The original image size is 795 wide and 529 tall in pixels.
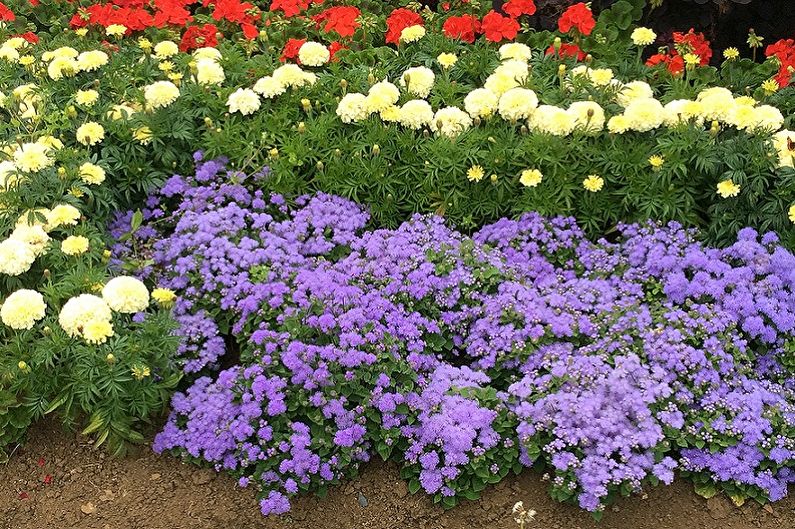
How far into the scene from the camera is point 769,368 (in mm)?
3648

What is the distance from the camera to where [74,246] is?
3721 mm

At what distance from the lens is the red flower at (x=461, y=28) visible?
17.2ft

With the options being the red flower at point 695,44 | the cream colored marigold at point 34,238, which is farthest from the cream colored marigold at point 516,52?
the cream colored marigold at point 34,238

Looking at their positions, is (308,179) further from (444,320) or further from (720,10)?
(720,10)

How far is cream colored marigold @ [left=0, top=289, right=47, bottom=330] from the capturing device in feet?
11.2

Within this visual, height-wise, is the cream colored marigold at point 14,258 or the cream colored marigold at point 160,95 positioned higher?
the cream colored marigold at point 160,95

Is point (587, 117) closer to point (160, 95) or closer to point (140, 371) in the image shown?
point (160, 95)

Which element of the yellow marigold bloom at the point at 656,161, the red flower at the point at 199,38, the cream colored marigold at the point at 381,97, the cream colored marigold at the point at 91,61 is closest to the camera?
the yellow marigold bloom at the point at 656,161

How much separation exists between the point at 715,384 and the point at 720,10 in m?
2.68

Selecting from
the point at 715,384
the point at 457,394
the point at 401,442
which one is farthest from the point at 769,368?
the point at 401,442

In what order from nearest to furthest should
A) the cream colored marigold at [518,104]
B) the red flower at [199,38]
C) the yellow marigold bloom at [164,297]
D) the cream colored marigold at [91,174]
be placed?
the yellow marigold bloom at [164,297]
the cream colored marigold at [91,174]
the cream colored marigold at [518,104]
the red flower at [199,38]

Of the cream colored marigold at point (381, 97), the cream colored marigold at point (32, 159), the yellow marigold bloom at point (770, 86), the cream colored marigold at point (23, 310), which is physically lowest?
the cream colored marigold at point (23, 310)

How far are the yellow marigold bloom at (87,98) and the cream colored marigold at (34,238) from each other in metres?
1.00

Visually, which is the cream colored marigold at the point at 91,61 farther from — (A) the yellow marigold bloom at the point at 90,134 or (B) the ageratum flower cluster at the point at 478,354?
(B) the ageratum flower cluster at the point at 478,354
